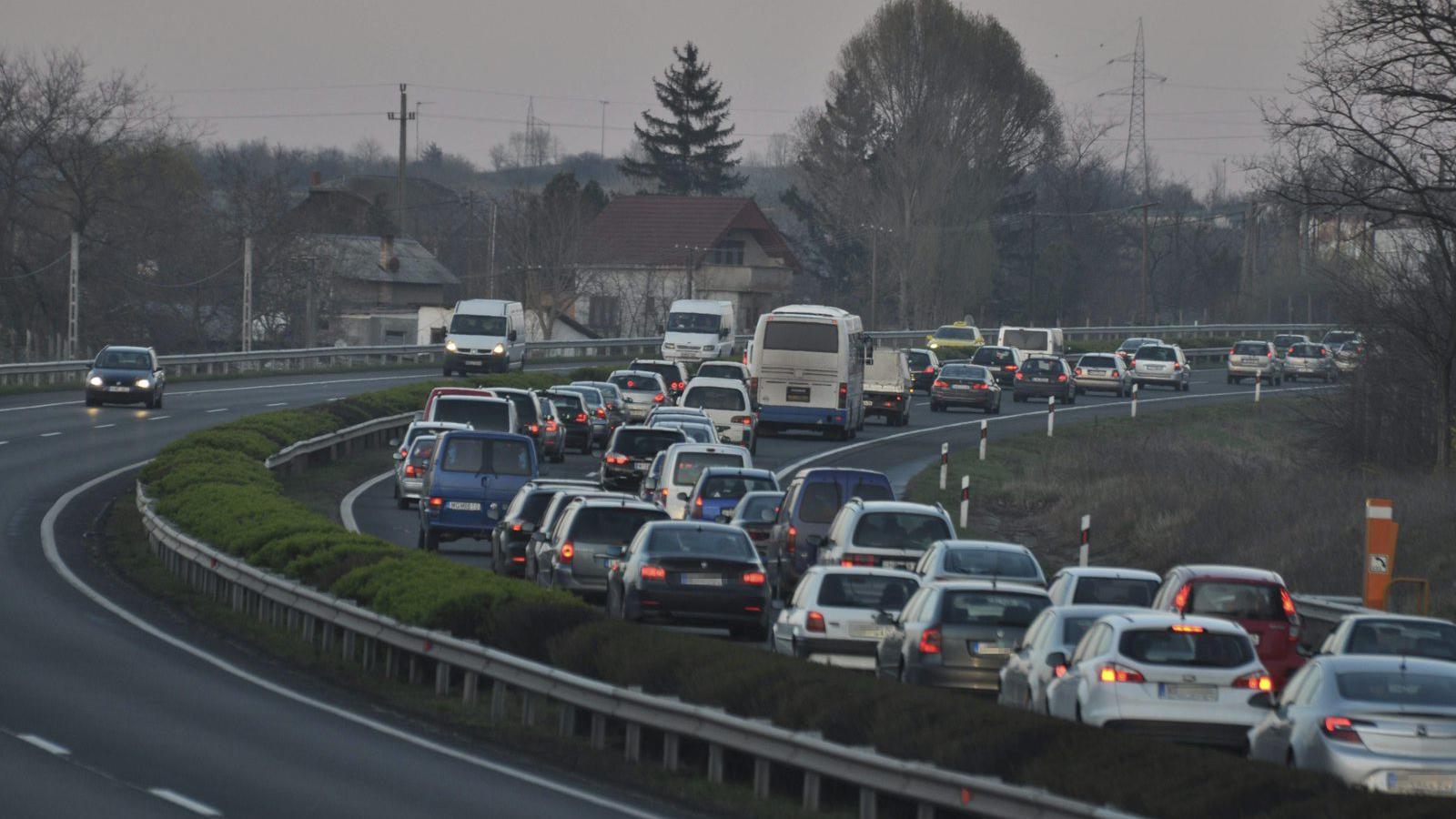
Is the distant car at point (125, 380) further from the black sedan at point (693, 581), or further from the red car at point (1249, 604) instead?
the red car at point (1249, 604)

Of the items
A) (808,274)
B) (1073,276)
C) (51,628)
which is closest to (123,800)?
(51,628)

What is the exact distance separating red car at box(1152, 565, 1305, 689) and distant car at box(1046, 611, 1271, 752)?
382 centimetres

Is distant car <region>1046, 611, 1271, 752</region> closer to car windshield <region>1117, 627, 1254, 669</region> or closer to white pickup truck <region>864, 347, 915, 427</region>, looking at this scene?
car windshield <region>1117, 627, 1254, 669</region>

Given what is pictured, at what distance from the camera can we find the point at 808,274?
133 metres

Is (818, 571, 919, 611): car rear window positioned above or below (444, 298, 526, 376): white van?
below


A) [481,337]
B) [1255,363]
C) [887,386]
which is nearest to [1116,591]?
[887,386]

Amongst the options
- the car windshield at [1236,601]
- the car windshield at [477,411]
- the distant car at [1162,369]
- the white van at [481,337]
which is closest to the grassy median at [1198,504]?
the car windshield at [1236,601]

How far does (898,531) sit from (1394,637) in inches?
353

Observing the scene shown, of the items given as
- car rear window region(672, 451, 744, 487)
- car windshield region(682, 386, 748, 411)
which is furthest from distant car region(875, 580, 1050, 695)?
car windshield region(682, 386, 748, 411)

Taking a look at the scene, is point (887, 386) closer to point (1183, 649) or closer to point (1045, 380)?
point (1045, 380)

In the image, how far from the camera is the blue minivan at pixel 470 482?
3059cm

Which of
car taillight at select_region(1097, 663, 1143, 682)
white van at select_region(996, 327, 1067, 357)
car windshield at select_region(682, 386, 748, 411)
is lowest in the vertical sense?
car taillight at select_region(1097, 663, 1143, 682)

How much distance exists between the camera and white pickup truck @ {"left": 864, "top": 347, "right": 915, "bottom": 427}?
58750 mm

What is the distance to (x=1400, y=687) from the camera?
43.7 ft
